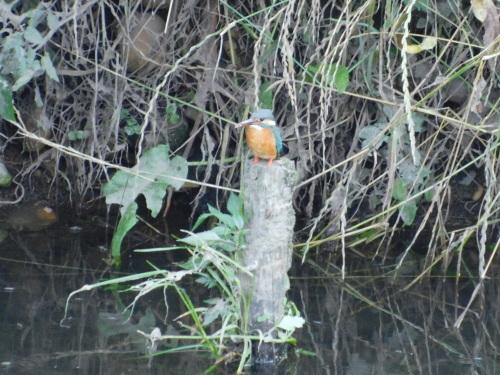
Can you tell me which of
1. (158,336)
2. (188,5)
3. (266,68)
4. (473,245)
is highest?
(188,5)

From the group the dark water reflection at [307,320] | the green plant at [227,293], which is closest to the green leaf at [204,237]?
the green plant at [227,293]

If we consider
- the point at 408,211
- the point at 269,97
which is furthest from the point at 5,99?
the point at 408,211

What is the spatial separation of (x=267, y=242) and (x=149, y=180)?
116cm

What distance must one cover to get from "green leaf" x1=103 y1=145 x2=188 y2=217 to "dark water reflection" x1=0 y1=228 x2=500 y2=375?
34 centimetres

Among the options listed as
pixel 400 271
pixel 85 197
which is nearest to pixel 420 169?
pixel 400 271

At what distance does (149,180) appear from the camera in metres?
3.82

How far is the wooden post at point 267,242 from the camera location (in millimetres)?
2770

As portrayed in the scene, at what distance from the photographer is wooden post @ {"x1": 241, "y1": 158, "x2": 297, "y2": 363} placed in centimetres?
277

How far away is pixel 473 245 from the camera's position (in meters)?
4.34

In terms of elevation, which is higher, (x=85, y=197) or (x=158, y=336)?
(x=158, y=336)

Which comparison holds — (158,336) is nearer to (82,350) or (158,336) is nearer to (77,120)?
(82,350)

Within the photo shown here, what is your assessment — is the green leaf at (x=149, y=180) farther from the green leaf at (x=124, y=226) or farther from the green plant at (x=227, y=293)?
the green plant at (x=227, y=293)

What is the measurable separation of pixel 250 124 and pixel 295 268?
1109mm

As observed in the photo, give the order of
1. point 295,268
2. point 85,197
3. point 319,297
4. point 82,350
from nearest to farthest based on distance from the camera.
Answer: point 82,350
point 319,297
point 295,268
point 85,197
